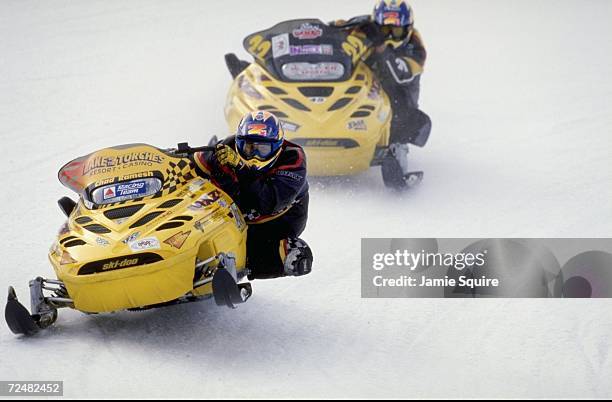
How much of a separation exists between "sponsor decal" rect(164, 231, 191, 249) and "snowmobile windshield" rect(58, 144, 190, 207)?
1.81ft

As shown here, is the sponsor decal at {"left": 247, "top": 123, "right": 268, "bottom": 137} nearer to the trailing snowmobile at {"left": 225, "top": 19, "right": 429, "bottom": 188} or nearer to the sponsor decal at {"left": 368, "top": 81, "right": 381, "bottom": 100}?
the trailing snowmobile at {"left": 225, "top": 19, "right": 429, "bottom": 188}

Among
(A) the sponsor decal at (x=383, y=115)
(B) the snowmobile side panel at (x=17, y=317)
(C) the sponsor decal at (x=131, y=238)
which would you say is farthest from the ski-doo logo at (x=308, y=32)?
(B) the snowmobile side panel at (x=17, y=317)

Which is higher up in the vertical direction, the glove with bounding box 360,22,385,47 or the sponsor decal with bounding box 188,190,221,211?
the glove with bounding box 360,22,385,47

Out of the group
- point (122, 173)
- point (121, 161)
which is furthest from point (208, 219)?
point (121, 161)

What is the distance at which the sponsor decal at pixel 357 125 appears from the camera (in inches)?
527

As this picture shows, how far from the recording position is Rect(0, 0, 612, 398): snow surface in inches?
367

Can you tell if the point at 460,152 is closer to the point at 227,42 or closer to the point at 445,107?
the point at 445,107

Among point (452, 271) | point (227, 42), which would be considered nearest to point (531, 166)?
point (452, 271)

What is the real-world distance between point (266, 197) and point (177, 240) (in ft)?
3.65

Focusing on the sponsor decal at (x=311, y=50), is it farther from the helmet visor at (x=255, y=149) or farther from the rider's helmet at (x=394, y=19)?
the helmet visor at (x=255, y=149)

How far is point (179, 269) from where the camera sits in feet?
30.3

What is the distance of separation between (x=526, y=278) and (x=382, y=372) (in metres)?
2.55

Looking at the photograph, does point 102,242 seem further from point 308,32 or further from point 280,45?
point 308,32

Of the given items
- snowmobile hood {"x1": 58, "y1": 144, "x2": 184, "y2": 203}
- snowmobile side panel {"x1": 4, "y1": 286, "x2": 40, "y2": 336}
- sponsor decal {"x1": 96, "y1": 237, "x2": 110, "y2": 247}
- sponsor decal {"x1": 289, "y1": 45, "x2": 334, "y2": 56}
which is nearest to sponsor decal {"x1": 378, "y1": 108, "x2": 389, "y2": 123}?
sponsor decal {"x1": 289, "y1": 45, "x2": 334, "y2": 56}
